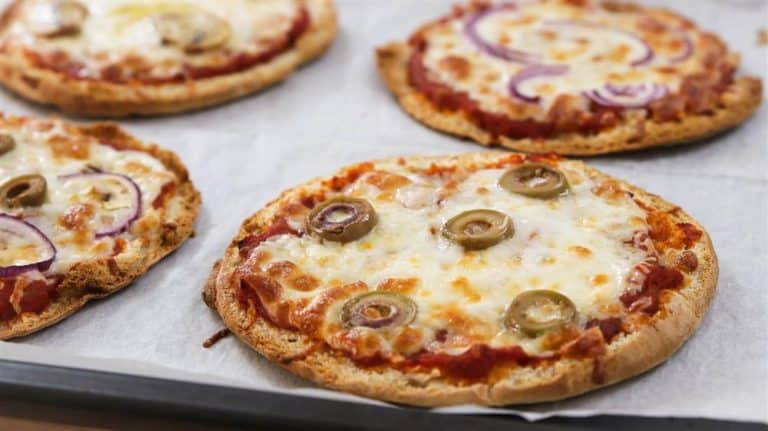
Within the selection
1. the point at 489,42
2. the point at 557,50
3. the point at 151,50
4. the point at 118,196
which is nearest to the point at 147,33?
the point at 151,50

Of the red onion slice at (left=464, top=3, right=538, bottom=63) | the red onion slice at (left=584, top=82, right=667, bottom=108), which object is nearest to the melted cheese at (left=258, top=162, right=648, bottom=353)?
the red onion slice at (left=584, top=82, right=667, bottom=108)

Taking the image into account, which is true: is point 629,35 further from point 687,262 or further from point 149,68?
point 149,68

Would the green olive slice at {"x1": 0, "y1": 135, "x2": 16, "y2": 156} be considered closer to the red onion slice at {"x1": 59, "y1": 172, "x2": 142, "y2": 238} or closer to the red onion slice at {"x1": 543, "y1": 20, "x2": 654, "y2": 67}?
the red onion slice at {"x1": 59, "y1": 172, "x2": 142, "y2": 238}

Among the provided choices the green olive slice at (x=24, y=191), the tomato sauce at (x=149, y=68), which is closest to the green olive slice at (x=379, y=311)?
the green olive slice at (x=24, y=191)

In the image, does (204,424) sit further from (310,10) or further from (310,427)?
(310,10)

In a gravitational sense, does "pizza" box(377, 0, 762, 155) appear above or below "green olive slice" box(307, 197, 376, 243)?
below

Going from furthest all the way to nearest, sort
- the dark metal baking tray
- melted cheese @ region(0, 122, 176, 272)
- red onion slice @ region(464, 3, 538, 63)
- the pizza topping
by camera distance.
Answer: red onion slice @ region(464, 3, 538, 63) < melted cheese @ region(0, 122, 176, 272) < the pizza topping < the dark metal baking tray
